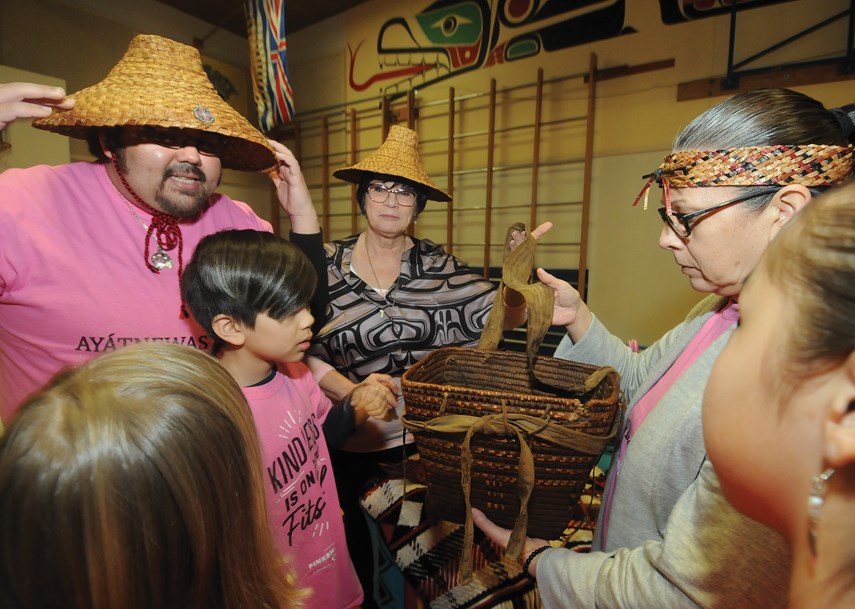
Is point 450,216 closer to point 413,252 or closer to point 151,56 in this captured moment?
point 413,252

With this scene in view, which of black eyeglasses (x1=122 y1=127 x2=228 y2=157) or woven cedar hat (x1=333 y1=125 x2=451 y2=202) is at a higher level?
woven cedar hat (x1=333 y1=125 x2=451 y2=202)

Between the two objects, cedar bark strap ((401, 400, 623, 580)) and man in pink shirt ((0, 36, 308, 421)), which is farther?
man in pink shirt ((0, 36, 308, 421))

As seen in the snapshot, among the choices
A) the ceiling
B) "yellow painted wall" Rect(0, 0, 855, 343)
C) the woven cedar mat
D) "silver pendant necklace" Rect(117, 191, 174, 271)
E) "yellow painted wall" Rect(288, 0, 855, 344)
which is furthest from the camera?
the ceiling

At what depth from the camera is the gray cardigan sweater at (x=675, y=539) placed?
57 centimetres

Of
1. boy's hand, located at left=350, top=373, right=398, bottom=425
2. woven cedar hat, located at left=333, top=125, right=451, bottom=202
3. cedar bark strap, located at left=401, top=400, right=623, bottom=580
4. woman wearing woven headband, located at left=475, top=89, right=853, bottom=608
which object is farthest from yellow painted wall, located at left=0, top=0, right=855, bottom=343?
cedar bark strap, located at left=401, top=400, right=623, bottom=580

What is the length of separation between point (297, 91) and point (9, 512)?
5.41 metres

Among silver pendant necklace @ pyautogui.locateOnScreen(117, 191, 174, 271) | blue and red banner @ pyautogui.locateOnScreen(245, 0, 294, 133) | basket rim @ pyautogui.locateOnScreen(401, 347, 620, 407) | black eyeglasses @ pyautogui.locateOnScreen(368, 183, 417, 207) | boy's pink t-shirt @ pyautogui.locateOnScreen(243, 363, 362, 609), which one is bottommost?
boy's pink t-shirt @ pyautogui.locateOnScreen(243, 363, 362, 609)

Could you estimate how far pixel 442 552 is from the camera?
133 centimetres

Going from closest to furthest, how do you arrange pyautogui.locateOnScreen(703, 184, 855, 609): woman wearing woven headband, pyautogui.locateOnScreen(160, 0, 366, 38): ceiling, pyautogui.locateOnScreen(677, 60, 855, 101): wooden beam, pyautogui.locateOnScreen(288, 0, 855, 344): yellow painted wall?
pyautogui.locateOnScreen(703, 184, 855, 609): woman wearing woven headband, pyautogui.locateOnScreen(677, 60, 855, 101): wooden beam, pyautogui.locateOnScreen(288, 0, 855, 344): yellow painted wall, pyautogui.locateOnScreen(160, 0, 366, 38): ceiling

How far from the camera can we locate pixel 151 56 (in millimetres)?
1060

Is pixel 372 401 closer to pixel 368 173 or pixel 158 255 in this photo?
pixel 158 255

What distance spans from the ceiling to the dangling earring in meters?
5.06

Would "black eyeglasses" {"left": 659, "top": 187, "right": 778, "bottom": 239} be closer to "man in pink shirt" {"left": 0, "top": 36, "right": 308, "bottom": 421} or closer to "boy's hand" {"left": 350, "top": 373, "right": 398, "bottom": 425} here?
"boy's hand" {"left": 350, "top": 373, "right": 398, "bottom": 425}

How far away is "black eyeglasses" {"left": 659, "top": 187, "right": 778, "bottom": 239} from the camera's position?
744 millimetres
